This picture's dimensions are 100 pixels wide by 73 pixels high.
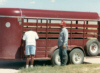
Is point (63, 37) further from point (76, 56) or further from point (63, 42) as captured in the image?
point (76, 56)

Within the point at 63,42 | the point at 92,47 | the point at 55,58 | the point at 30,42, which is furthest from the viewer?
the point at 92,47

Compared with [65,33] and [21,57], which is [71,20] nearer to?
[65,33]

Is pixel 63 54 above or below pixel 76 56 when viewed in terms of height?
above

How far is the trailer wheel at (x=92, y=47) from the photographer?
41.2 ft

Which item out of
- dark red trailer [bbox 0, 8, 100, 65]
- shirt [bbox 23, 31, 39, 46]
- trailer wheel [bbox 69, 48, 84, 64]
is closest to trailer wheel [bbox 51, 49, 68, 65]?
dark red trailer [bbox 0, 8, 100, 65]

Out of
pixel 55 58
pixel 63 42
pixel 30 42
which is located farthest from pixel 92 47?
pixel 30 42

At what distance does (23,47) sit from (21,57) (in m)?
0.45

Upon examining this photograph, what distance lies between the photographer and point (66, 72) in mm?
9922

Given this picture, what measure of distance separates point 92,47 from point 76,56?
90 centimetres

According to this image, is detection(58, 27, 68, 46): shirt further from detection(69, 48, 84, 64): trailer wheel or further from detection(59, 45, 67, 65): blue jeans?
detection(69, 48, 84, 64): trailer wheel

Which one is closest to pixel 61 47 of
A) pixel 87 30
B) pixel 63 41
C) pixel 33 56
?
pixel 63 41

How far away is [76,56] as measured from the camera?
12.5 m

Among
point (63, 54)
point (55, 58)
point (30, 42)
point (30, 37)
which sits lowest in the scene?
point (55, 58)

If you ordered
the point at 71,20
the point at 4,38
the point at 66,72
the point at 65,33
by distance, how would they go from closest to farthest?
the point at 66,72, the point at 65,33, the point at 4,38, the point at 71,20
